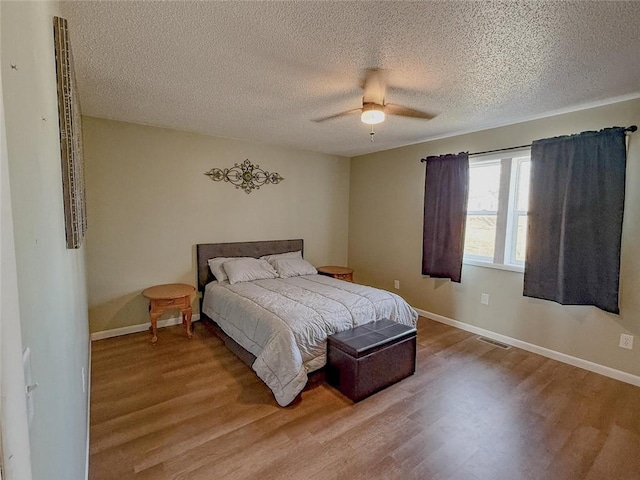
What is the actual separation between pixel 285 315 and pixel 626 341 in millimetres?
2949

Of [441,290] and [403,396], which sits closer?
[403,396]

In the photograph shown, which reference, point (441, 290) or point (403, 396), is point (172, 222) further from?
point (441, 290)

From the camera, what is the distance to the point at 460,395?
98.3 inches

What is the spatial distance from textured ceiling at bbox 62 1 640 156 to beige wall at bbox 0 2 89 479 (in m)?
0.81

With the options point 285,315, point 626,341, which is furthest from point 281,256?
point 626,341

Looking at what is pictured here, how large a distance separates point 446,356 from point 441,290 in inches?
43.9

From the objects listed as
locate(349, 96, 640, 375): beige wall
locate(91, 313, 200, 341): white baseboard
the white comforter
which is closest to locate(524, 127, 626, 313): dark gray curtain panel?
locate(349, 96, 640, 375): beige wall

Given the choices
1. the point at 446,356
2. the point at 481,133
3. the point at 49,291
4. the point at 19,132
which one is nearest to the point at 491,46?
the point at 481,133

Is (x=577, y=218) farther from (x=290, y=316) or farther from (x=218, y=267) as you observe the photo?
(x=218, y=267)

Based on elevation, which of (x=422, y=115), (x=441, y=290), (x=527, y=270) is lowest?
(x=441, y=290)

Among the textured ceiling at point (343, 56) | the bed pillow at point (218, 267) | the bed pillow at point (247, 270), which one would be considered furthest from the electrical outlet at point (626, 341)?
the bed pillow at point (218, 267)

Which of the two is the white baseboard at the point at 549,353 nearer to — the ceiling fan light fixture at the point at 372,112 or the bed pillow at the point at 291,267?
the bed pillow at the point at 291,267

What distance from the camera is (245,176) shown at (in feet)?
13.9

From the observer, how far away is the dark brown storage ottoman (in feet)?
7.79
